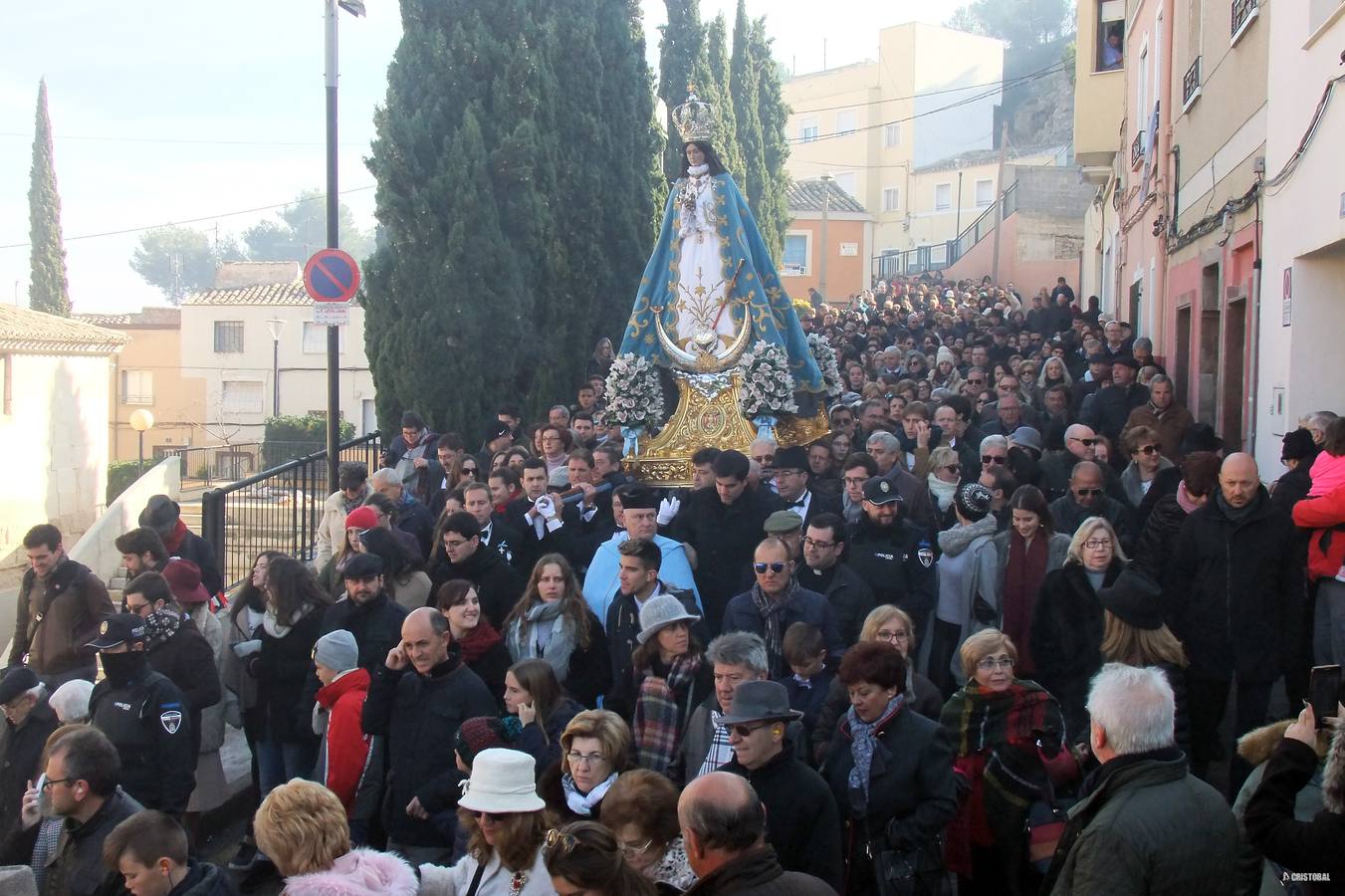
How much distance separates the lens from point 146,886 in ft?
14.3

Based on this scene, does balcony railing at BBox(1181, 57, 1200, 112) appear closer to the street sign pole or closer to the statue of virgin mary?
the statue of virgin mary

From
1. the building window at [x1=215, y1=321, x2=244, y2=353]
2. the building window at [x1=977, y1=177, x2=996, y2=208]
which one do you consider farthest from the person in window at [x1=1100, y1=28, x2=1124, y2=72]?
the building window at [x1=215, y1=321, x2=244, y2=353]

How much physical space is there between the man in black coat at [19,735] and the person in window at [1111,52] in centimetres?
1821

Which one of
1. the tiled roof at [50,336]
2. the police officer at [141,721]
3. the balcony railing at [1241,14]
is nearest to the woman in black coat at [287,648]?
the police officer at [141,721]

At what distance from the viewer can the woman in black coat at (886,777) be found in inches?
195

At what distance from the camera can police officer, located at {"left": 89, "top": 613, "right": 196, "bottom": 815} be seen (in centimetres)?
618

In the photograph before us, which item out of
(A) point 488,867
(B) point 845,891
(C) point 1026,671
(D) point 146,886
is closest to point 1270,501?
(C) point 1026,671

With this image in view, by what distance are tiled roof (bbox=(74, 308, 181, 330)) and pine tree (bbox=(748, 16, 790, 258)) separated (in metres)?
26.4

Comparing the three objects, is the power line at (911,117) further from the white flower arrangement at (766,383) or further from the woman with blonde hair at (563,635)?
the woman with blonde hair at (563,635)

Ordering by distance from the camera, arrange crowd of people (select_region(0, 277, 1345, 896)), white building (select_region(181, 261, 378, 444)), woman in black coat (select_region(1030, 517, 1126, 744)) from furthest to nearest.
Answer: white building (select_region(181, 261, 378, 444))
woman in black coat (select_region(1030, 517, 1126, 744))
crowd of people (select_region(0, 277, 1345, 896))

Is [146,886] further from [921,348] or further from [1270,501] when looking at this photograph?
[921,348]

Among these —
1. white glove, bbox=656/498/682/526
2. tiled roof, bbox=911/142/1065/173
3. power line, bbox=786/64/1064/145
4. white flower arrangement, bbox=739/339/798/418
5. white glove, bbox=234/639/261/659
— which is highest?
power line, bbox=786/64/1064/145

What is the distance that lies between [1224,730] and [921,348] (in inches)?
490

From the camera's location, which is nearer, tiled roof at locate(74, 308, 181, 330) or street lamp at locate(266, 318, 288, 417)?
street lamp at locate(266, 318, 288, 417)
